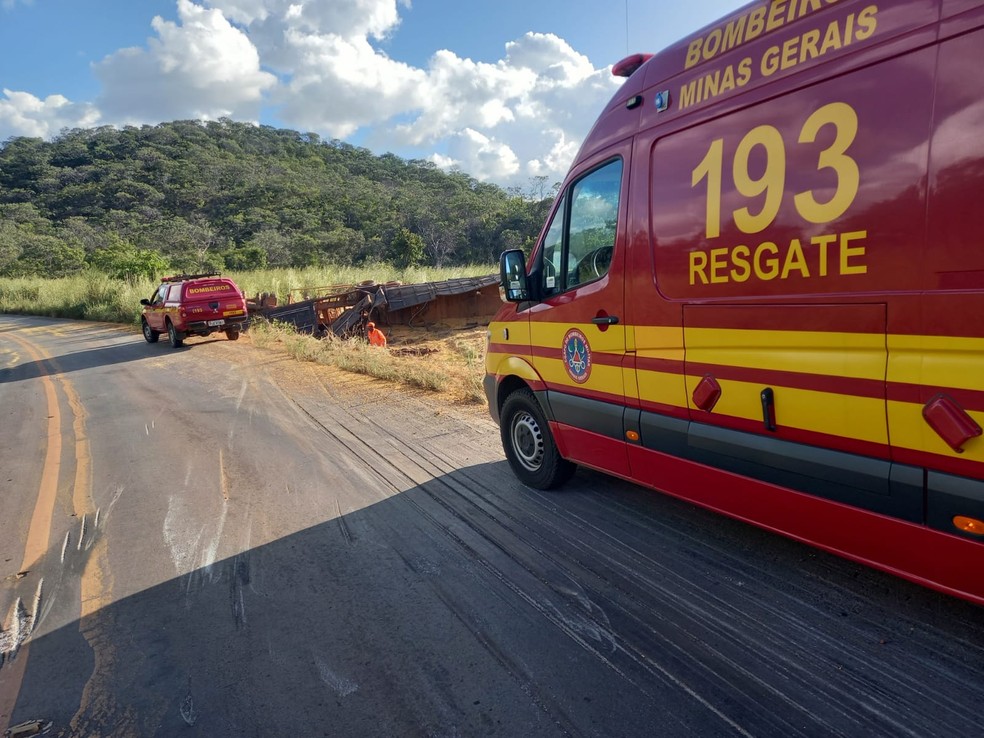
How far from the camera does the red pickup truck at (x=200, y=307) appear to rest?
1528 cm

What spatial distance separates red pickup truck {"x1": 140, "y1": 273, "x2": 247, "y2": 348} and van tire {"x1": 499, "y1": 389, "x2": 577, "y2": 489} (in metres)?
12.8

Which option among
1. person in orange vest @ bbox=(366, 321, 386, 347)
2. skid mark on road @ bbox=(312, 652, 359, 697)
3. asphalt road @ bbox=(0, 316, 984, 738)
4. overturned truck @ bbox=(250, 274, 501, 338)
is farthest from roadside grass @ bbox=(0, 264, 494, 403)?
skid mark on road @ bbox=(312, 652, 359, 697)

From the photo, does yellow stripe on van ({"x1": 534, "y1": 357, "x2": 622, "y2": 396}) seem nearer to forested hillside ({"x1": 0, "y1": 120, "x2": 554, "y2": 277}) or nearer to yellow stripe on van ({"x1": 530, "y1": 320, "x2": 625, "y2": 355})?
yellow stripe on van ({"x1": 530, "y1": 320, "x2": 625, "y2": 355})

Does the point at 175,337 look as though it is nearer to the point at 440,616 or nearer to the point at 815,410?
the point at 440,616

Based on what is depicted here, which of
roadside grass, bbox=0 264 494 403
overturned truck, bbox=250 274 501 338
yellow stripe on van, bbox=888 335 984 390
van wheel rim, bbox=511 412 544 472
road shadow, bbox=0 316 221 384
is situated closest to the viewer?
yellow stripe on van, bbox=888 335 984 390

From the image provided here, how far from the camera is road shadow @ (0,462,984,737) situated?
2363 mm

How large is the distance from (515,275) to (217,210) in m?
56.5

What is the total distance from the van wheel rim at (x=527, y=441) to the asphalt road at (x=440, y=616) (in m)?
0.22

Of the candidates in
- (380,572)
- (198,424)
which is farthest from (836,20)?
(198,424)

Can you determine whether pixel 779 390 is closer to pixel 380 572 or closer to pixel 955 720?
pixel 955 720

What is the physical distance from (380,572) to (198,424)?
5.14 meters

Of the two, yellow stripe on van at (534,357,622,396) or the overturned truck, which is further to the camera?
the overturned truck

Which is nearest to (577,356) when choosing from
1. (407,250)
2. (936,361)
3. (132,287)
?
(936,361)

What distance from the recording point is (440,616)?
3.09 meters
